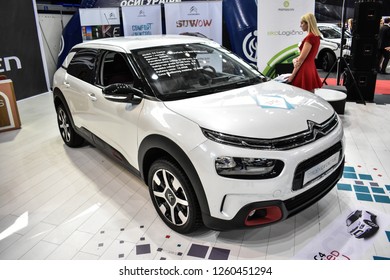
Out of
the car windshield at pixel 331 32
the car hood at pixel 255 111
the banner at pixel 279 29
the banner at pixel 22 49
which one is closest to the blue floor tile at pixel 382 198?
the car hood at pixel 255 111

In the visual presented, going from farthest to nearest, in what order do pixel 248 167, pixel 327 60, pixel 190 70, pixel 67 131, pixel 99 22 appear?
pixel 327 60, pixel 99 22, pixel 67 131, pixel 190 70, pixel 248 167

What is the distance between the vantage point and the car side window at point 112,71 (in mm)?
3100

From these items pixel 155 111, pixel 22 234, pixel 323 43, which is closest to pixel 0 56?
pixel 22 234

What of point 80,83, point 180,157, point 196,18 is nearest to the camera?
point 180,157

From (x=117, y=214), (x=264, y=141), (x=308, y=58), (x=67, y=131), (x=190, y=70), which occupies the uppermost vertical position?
(x=190, y=70)

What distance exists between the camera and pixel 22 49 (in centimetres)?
698

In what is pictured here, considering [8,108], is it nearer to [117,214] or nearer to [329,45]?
[117,214]

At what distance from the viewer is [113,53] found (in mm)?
2967

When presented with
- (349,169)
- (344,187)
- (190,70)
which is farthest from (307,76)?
(190,70)

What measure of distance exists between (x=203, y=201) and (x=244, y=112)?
0.61 meters

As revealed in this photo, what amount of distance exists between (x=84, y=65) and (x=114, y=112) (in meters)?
0.94

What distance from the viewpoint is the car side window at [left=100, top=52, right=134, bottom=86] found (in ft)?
10.2

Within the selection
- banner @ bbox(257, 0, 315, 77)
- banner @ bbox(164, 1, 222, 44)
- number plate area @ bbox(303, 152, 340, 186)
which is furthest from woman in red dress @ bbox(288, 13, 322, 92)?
banner @ bbox(164, 1, 222, 44)

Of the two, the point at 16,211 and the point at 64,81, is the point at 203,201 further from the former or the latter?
the point at 64,81
